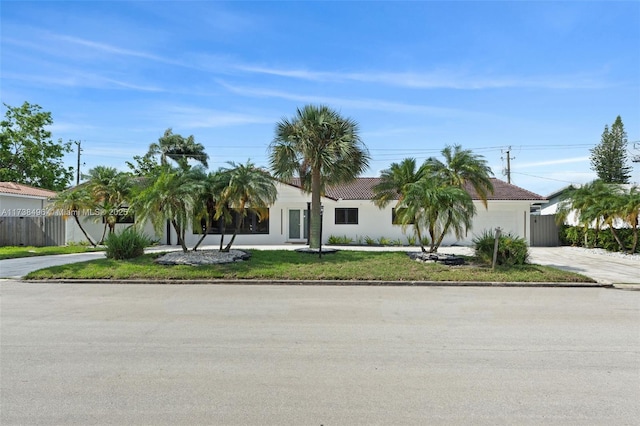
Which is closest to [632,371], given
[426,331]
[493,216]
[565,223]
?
[426,331]

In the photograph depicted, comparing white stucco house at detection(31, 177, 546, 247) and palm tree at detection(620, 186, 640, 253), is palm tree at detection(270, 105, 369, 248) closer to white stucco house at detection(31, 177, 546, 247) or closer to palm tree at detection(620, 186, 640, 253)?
white stucco house at detection(31, 177, 546, 247)

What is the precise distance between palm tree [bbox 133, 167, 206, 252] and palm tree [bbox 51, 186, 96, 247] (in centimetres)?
845

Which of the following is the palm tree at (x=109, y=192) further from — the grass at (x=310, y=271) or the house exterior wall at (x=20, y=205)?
the grass at (x=310, y=271)

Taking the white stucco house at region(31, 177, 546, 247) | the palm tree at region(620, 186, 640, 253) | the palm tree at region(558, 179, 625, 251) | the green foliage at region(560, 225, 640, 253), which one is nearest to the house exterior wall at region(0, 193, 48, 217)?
the white stucco house at region(31, 177, 546, 247)

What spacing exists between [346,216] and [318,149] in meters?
8.67

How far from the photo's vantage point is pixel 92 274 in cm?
1179

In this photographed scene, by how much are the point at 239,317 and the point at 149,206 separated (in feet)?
24.2

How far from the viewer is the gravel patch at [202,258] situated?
1344cm

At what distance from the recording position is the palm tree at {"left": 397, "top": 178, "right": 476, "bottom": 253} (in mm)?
13477

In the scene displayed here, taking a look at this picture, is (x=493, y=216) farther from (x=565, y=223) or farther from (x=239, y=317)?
(x=239, y=317)

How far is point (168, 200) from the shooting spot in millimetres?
13336

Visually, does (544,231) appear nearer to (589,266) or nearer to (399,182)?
(589,266)

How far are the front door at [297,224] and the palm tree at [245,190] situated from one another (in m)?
9.04

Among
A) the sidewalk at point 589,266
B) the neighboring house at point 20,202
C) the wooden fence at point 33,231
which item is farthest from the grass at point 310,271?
the neighboring house at point 20,202
